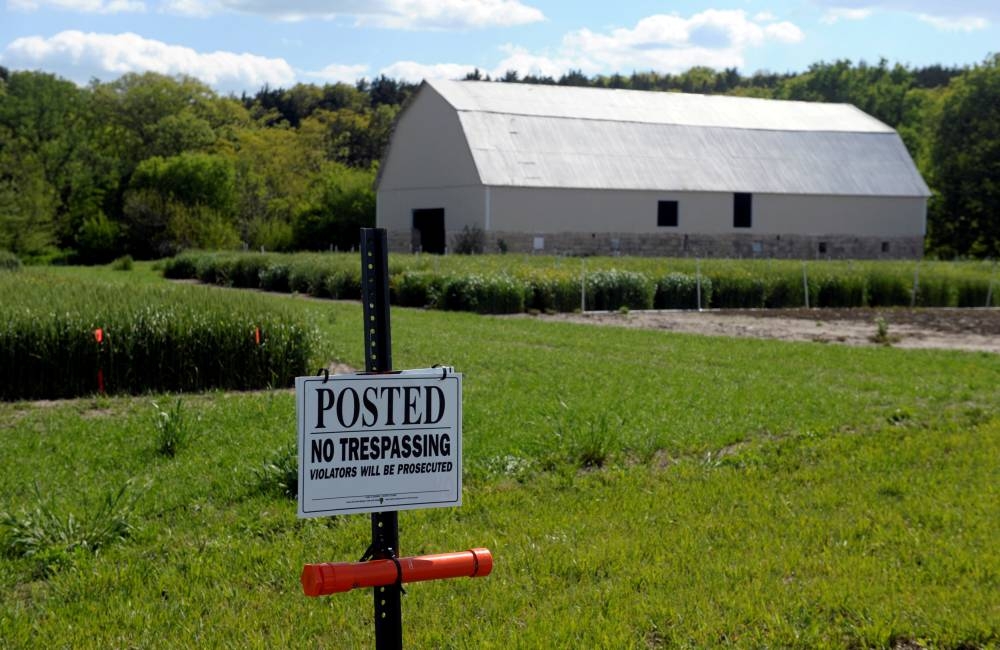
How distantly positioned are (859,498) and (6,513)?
5.93 metres

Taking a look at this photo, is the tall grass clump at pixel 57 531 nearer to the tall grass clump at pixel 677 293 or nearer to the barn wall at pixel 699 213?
the tall grass clump at pixel 677 293

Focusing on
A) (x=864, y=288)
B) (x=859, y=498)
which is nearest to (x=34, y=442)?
(x=859, y=498)

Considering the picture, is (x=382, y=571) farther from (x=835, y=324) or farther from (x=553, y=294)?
(x=553, y=294)

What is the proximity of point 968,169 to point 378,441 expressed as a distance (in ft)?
201

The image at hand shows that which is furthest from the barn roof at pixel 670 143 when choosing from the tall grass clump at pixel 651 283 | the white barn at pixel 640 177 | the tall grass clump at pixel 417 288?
the tall grass clump at pixel 417 288

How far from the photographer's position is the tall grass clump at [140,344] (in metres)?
12.5

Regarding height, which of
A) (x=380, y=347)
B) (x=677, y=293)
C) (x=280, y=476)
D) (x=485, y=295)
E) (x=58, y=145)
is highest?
(x=58, y=145)

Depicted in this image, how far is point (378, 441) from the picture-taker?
3.59 metres

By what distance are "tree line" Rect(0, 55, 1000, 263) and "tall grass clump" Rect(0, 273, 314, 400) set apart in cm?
4136

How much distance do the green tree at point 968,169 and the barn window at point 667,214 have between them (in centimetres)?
1831

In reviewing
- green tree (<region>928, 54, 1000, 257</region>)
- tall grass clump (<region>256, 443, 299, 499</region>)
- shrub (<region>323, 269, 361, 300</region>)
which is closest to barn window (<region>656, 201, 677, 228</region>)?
green tree (<region>928, 54, 1000, 257</region>)

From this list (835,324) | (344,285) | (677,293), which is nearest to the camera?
(835,324)

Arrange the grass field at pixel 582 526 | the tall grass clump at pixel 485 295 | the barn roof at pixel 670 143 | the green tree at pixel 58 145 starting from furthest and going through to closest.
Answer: the green tree at pixel 58 145 < the barn roof at pixel 670 143 < the tall grass clump at pixel 485 295 < the grass field at pixel 582 526

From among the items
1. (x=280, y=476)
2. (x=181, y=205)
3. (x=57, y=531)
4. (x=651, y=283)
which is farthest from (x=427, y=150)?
(x=57, y=531)
